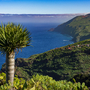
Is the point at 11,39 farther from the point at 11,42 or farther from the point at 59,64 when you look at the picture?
the point at 59,64

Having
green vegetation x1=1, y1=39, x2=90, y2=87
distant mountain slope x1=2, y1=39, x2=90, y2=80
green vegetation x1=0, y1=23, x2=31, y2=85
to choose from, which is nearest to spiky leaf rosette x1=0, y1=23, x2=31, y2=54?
green vegetation x1=0, y1=23, x2=31, y2=85

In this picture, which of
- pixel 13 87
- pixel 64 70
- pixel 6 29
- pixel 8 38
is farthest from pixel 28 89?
pixel 64 70

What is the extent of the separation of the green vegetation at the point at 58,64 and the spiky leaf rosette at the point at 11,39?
71.6m

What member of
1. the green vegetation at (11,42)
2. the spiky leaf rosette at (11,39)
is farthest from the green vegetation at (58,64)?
the spiky leaf rosette at (11,39)

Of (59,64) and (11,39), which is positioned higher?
(11,39)

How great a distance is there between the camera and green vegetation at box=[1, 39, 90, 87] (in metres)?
85.9

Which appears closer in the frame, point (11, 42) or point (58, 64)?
point (11, 42)

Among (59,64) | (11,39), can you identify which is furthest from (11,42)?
(59,64)

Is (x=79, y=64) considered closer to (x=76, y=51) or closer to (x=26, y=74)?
(x=76, y=51)

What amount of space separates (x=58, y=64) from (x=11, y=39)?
3433 inches

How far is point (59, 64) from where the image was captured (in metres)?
97.1

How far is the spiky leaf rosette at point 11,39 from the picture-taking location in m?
11.9

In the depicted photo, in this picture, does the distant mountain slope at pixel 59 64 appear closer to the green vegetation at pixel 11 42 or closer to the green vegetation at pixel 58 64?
the green vegetation at pixel 58 64

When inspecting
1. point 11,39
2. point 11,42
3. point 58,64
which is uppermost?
point 11,39
